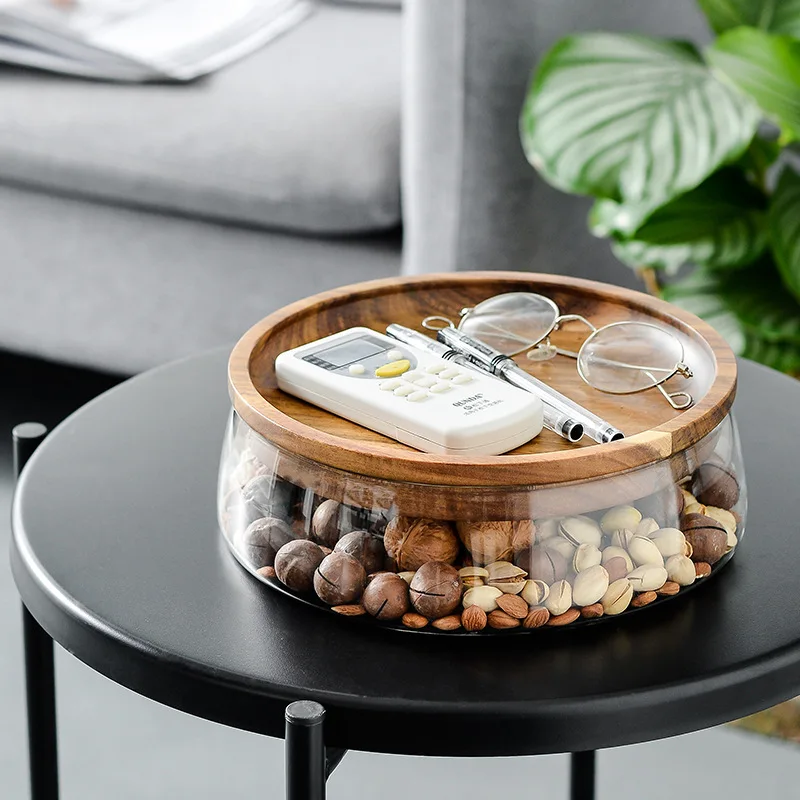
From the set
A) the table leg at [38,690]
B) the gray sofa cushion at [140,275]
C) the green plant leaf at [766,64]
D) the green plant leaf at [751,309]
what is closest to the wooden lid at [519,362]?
the table leg at [38,690]

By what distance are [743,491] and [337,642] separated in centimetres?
22

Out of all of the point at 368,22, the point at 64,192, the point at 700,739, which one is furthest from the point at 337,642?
the point at 368,22

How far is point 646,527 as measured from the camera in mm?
506

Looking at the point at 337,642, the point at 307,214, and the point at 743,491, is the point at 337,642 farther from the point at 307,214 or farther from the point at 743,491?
the point at 307,214

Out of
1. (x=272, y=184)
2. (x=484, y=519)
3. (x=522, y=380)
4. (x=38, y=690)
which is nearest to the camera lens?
(x=484, y=519)

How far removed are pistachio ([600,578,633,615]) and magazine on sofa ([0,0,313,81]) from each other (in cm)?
122

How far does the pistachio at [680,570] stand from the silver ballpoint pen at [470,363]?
71mm

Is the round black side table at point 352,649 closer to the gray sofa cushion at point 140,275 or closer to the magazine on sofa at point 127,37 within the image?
the gray sofa cushion at point 140,275

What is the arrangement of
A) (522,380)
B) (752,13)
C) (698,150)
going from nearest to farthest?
(522,380) < (698,150) < (752,13)

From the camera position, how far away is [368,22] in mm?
1871

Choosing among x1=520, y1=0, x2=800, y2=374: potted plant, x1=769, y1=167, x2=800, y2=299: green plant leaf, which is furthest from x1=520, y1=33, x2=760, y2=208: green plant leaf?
x1=769, y1=167, x2=800, y2=299: green plant leaf

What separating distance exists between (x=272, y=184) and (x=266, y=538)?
3.05ft

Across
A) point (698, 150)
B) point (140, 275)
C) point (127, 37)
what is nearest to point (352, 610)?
point (698, 150)

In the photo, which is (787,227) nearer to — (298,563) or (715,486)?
(715,486)
